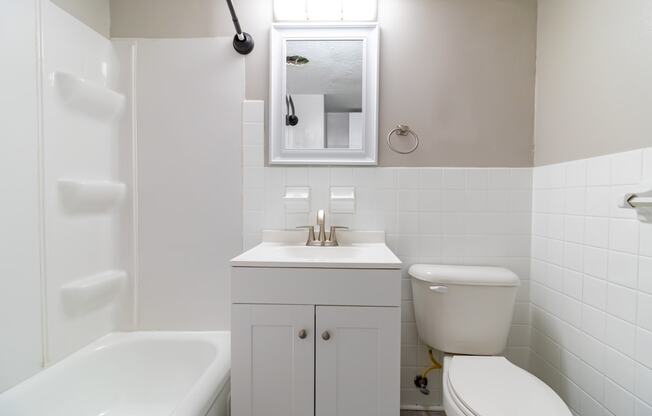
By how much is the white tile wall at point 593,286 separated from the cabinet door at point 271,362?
1.03m

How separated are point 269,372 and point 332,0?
1.67 m

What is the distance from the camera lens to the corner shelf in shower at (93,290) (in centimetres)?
130

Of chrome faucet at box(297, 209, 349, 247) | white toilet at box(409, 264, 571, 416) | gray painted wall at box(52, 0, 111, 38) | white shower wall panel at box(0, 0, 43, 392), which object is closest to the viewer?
white shower wall panel at box(0, 0, 43, 392)

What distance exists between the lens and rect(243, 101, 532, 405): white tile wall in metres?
1.52

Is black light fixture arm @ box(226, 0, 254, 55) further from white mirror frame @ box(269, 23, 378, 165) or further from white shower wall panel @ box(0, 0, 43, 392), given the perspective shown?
white shower wall panel @ box(0, 0, 43, 392)

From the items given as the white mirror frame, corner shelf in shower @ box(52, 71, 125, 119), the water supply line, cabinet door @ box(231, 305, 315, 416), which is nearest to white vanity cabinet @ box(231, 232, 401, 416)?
cabinet door @ box(231, 305, 315, 416)

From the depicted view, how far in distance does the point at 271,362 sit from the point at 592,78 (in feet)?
5.17

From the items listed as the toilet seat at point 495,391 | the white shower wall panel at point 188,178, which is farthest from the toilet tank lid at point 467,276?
the white shower wall panel at point 188,178

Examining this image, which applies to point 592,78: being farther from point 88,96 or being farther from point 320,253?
point 88,96

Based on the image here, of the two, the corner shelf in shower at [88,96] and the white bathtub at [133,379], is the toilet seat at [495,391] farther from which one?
the corner shelf in shower at [88,96]

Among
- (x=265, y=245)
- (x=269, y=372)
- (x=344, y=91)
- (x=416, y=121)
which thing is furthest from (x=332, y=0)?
(x=269, y=372)

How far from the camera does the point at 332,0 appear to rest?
1.50m

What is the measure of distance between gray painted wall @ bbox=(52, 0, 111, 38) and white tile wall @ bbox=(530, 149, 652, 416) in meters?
2.21

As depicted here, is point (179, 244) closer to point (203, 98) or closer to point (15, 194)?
point (15, 194)
